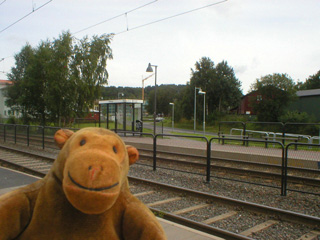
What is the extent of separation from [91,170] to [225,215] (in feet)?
15.3

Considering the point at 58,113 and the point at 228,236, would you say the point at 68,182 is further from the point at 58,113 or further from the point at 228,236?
the point at 58,113

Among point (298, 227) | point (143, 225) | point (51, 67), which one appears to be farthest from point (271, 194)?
point (51, 67)

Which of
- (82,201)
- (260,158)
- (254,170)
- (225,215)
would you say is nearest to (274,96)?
(260,158)

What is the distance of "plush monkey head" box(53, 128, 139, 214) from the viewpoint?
5.85ft

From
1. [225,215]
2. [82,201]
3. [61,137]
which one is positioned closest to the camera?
[82,201]

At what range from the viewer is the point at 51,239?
202 centimetres

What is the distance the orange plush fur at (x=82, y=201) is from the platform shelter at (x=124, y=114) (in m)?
17.7

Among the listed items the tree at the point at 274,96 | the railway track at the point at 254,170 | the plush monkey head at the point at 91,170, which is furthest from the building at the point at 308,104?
the plush monkey head at the point at 91,170

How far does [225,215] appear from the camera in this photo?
586 centimetres

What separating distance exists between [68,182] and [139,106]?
19.0 metres

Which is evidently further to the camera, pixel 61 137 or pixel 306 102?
pixel 306 102

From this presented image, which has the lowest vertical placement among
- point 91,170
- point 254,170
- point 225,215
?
point 225,215

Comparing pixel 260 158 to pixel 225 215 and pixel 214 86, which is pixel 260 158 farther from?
pixel 214 86

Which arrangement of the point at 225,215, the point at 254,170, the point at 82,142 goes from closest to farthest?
the point at 82,142 < the point at 225,215 < the point at 254,170
